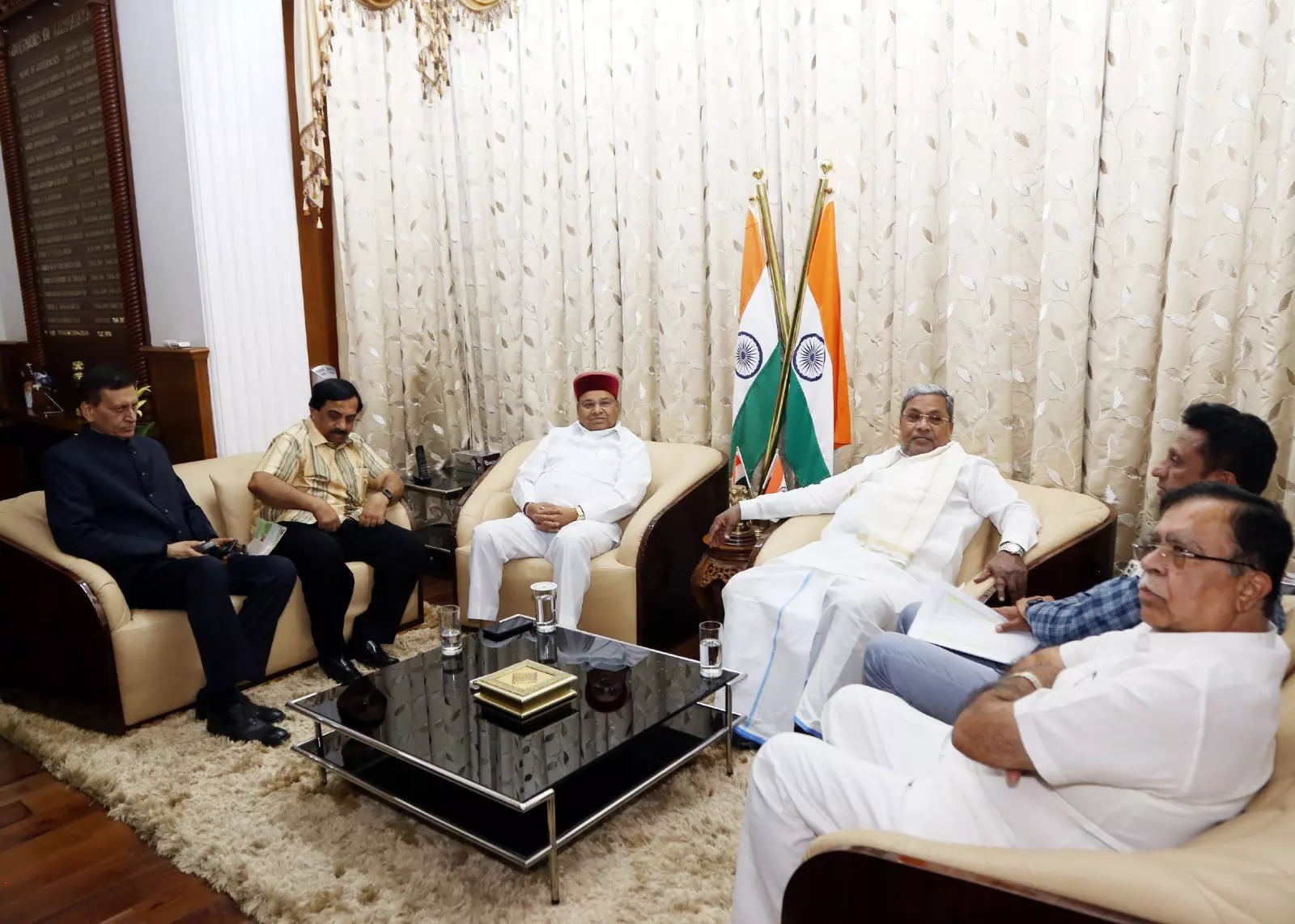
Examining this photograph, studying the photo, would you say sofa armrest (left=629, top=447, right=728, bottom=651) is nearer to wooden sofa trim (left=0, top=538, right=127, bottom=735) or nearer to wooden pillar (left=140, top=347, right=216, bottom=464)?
wooden sofa trim (left=0, top=538, right=127, bottom=735)

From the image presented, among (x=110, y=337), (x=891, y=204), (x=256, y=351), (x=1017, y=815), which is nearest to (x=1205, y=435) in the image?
(x=1017, y=815)

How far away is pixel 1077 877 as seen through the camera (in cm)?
109

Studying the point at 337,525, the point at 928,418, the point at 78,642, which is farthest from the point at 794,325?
the point at 78,642

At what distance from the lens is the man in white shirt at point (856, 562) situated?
257 centimetres

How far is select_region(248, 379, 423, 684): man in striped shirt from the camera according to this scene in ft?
10.6

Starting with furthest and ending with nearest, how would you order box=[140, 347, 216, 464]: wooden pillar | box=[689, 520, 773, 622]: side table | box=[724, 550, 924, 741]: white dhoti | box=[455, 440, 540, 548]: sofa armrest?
box=[140, 347, 216, 464]: wooden pillar
box=[455, 440, 540, 548]: sofa armrest
box=[689, 520, 773, 622]: side table
box=[724, 550, 924, 741]: white dhoti

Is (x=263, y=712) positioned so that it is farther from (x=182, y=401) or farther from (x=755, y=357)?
(x=755, y=357)

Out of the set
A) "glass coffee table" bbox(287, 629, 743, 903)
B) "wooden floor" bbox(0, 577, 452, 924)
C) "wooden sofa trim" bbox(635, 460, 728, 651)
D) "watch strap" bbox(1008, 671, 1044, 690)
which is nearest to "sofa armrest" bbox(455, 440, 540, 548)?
"wooden sofa trim" bbox(635, 460, 728, 651)

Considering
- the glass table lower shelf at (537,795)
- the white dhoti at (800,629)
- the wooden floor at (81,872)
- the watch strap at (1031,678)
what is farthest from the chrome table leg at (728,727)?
the wooden floor at (81,872)

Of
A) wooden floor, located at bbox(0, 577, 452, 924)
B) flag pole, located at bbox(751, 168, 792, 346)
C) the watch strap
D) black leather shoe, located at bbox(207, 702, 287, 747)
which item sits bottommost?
wooden floor, located at bbox(0, 577, 452, 924)

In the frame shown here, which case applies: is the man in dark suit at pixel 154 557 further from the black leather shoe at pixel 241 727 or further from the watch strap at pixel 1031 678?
the watch strap at pixel 1031 678

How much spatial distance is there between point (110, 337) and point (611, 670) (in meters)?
3.41

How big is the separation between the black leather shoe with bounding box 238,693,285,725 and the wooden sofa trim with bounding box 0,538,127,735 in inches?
13.5

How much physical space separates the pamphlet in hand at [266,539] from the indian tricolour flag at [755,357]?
5.65 feet
